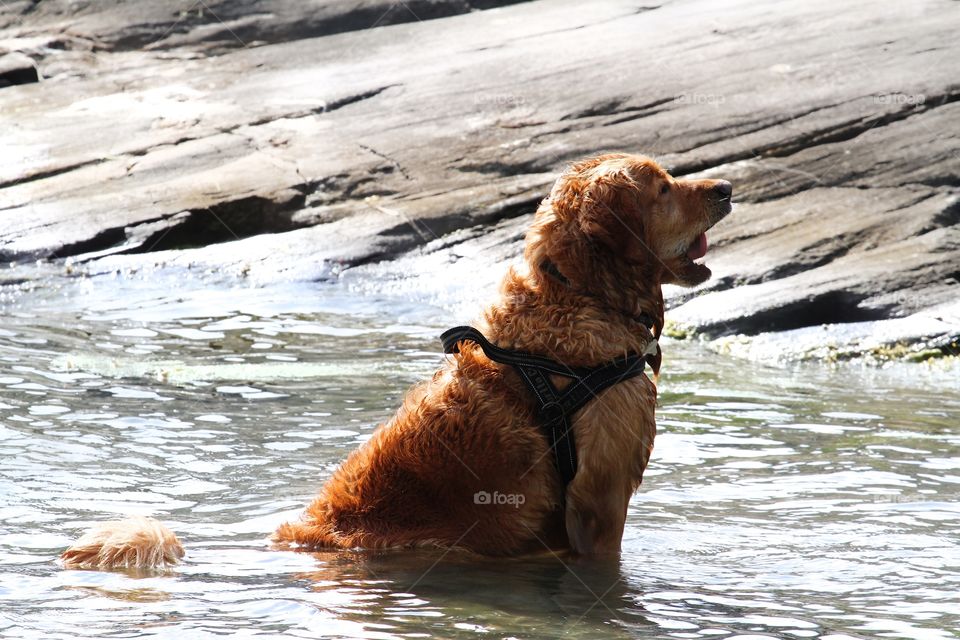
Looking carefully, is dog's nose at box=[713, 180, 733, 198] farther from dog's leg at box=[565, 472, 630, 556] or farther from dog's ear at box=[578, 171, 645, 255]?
dog's leg at box=[565, 472, 630, 556]

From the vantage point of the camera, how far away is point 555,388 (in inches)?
199

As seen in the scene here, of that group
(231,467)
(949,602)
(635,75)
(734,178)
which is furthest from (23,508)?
(635,75)

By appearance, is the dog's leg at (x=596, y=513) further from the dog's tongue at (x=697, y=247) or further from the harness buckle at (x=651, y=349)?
the dog's tongue at (x=697, y=247)

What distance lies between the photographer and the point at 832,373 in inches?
405

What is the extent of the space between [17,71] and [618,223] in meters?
15.6

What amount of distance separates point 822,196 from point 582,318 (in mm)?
8502

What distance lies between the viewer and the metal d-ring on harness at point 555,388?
16.5 ft

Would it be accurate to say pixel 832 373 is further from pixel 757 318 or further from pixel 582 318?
pixel 582 318

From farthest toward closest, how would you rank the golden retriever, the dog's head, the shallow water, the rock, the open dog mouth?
the rock, the open dog mouth, the dog's head, the golden retriever, the shallow water

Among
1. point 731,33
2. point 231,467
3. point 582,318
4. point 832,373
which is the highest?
point 731,33

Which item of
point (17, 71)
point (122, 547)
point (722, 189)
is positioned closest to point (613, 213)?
point (722, 189)

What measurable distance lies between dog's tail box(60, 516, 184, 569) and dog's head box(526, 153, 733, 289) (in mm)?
1859

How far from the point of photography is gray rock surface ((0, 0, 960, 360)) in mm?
12211

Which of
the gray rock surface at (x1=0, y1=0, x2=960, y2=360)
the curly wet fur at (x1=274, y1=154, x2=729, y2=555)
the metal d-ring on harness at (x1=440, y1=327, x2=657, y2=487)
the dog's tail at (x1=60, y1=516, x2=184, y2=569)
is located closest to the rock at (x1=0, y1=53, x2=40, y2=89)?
the gray rock surface at (x1=0, y1=0, x2=960, y2=360)
